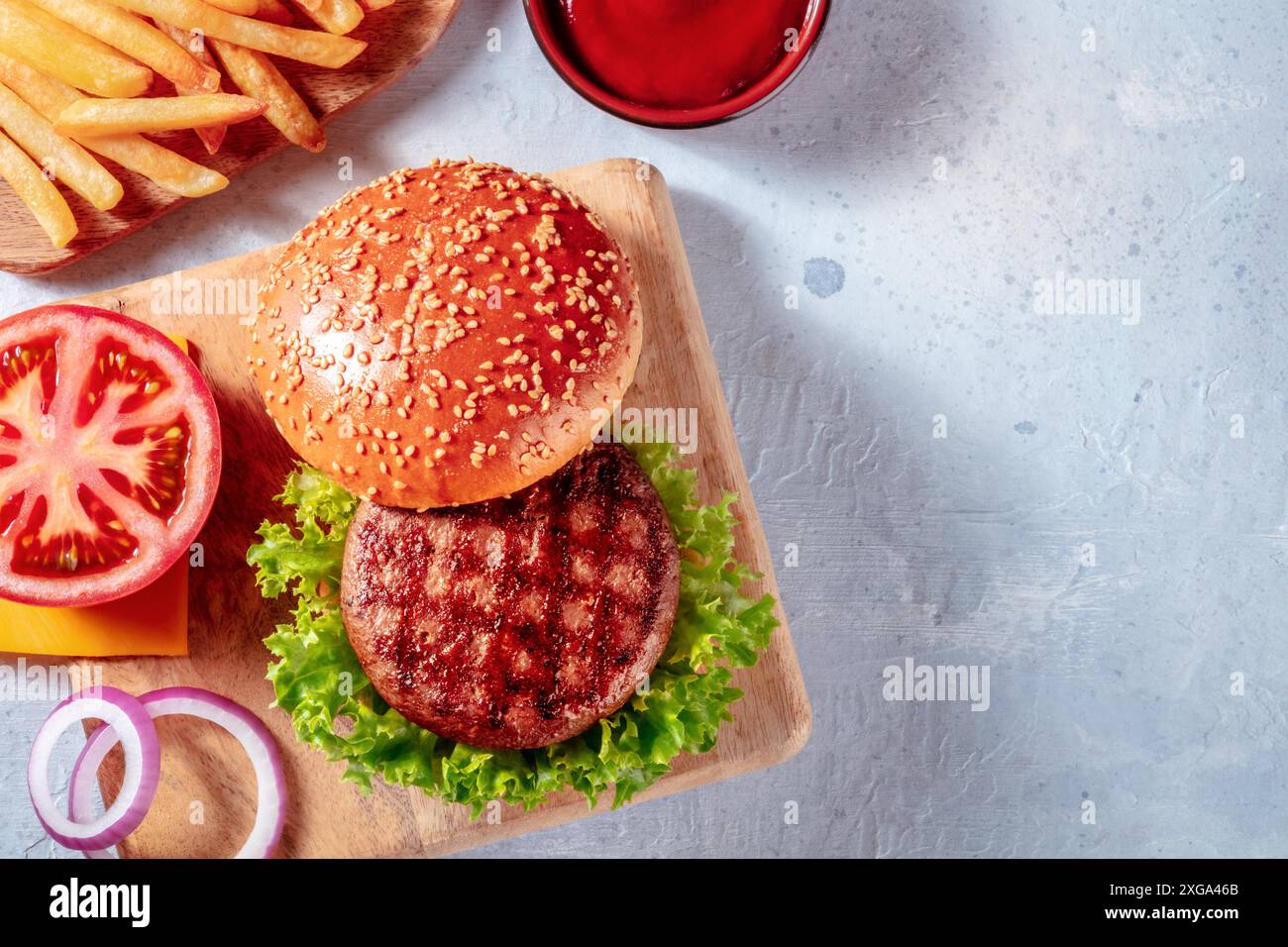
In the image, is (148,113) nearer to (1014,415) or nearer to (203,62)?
(203,62)

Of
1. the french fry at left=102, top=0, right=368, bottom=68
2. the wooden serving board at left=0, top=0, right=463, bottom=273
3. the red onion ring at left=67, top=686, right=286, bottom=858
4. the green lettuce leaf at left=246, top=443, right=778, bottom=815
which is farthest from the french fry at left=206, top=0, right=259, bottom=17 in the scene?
the red onion ring at left=67, top=686, right=286, bottom=858

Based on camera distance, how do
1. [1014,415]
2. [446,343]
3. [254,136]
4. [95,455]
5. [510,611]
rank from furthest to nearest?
[1014,415]
[254,136]
[95,455]
[510,611]
[446,343]

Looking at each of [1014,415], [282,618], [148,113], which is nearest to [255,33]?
[148,113]

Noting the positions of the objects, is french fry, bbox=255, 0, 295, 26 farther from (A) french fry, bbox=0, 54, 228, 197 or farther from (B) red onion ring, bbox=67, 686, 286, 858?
(B) red onion ring, bbox=67, 686, 286, 858

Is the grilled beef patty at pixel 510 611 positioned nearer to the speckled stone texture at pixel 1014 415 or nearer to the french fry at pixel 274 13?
the speckled stone texture at pixel 1014 415

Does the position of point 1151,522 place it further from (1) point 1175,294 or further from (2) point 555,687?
(2) point 555,687

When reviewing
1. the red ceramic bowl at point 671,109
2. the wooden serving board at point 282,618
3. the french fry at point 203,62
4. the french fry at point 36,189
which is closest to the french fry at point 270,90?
the french fry at point 203,62
